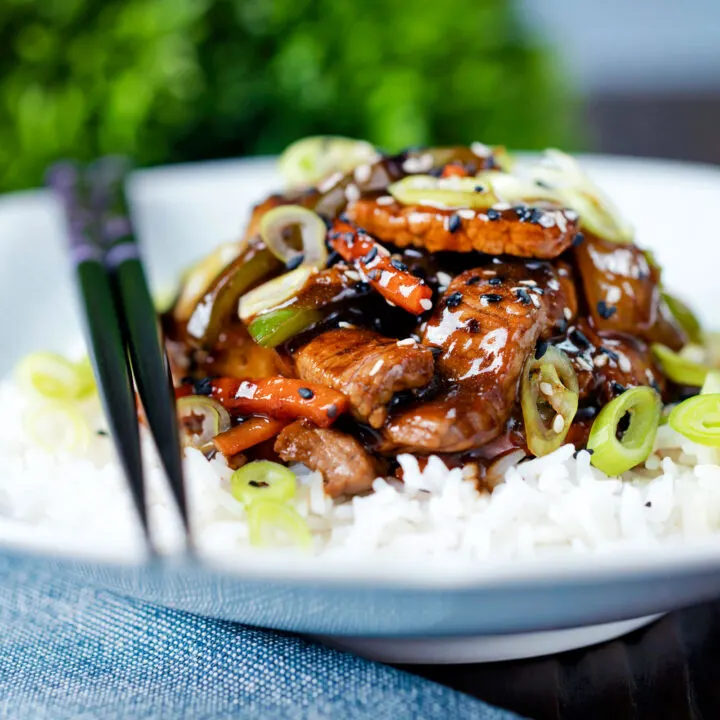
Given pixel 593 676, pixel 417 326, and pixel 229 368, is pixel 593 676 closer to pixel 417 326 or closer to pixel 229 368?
pixel 417 326

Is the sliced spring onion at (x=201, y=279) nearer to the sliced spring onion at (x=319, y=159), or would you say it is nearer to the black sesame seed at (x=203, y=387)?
the black sesame seed at (x=203, y=387)

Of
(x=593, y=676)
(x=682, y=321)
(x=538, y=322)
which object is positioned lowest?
(x=593, y=676)

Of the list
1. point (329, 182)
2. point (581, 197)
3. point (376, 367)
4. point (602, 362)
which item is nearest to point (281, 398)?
point (376, 367)

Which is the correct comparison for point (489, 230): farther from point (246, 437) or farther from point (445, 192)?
point (246, 437)

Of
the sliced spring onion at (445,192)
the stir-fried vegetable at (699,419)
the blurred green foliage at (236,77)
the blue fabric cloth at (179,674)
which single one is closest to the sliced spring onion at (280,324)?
the sliced spring onion at (445,192)

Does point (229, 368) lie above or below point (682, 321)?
above

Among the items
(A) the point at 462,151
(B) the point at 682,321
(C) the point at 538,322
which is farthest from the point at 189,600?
(B) the point at 682,321
